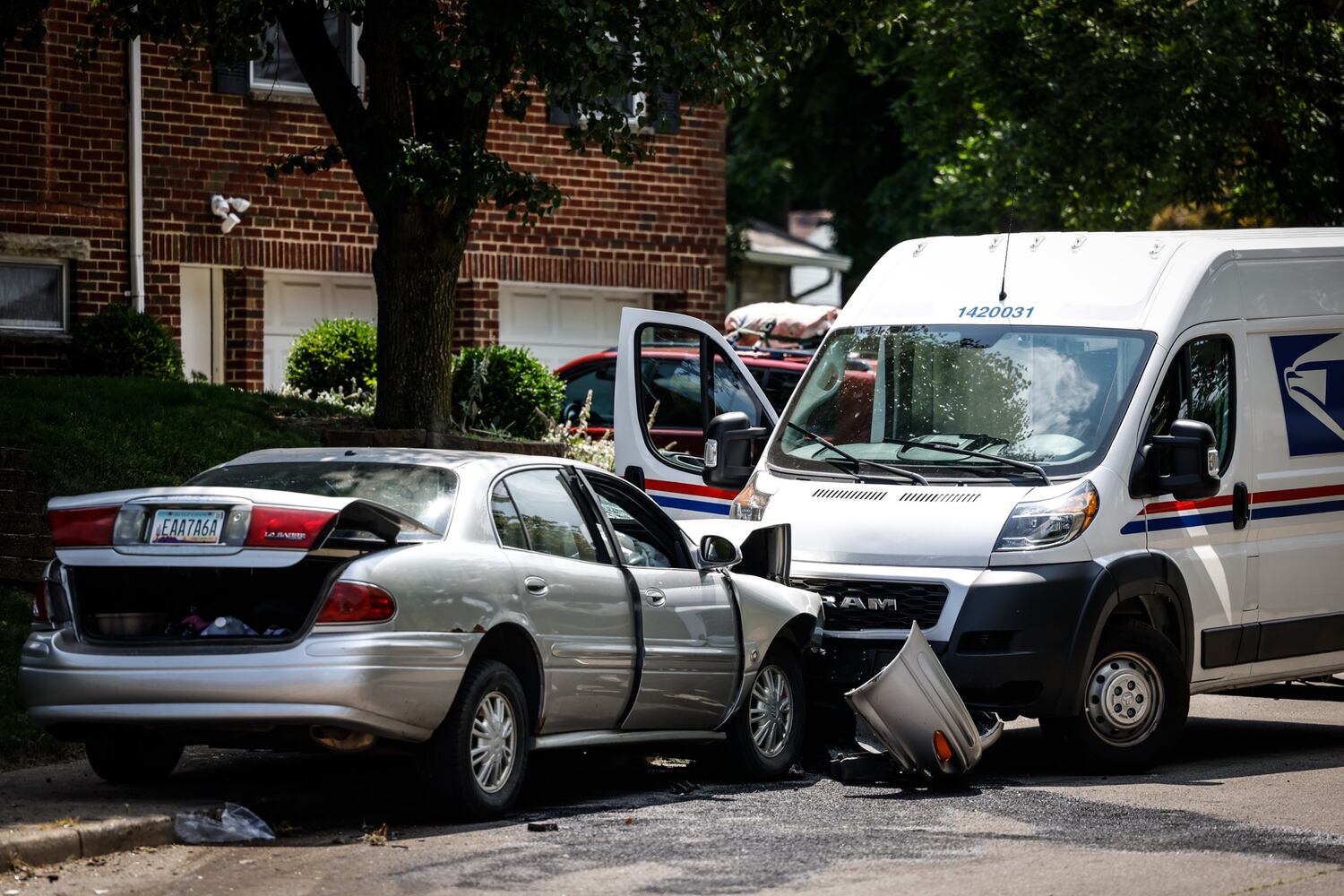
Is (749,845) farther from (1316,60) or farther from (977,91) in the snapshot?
(977,91)

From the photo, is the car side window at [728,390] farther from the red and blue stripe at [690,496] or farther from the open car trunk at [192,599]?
the open car trunk at [192,599]

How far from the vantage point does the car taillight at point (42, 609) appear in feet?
25.8

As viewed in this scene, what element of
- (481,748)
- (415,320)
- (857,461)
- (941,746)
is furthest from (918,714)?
(415,320)

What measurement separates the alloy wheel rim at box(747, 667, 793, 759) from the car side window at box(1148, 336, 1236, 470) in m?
2.29

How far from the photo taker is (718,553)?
9.27 metres

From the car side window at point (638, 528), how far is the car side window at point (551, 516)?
235 mm

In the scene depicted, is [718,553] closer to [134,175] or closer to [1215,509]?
[1215,509]

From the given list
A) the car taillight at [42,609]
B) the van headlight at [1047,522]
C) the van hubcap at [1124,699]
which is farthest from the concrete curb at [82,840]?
the van hubcap at [1124,699]

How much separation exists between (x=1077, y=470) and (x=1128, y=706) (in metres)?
1.20

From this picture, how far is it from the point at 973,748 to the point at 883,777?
0.47 metres

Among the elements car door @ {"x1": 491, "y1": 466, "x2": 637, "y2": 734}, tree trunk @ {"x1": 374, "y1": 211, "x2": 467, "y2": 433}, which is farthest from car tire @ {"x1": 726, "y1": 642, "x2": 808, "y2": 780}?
tree trunk @ {"x1": 374, "y1": 211, "x2": 467, "y2": 433}

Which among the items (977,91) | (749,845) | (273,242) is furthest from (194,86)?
(749,845)

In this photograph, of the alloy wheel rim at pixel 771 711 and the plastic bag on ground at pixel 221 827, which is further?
the alloy wheel rim at pixel 771 711

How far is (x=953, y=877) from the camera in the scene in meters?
7.07
